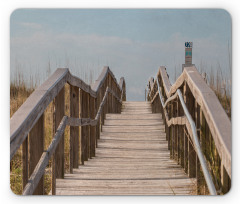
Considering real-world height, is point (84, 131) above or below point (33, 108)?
below

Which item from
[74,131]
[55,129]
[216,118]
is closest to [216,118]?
[216,118]

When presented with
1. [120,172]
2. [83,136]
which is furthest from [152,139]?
[120,172]

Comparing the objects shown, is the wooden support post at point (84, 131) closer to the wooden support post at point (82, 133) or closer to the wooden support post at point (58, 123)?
the wooden support post at point (82, 133)

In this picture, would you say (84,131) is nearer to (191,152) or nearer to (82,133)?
(82,133)

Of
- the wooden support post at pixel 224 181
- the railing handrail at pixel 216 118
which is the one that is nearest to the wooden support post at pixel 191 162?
the wooden support post at pixel 224 181

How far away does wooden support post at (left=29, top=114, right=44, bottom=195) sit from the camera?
2527mm

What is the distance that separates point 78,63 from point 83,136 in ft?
3.15

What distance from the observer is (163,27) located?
369 cm

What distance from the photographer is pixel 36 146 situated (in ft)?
8.43

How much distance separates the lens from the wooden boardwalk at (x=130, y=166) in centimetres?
321

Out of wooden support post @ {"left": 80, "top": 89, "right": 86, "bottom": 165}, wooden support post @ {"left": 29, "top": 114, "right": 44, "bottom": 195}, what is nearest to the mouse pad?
wooden support post @ {"left": 80, "top": 89, "right": 86, "bottom": 165}

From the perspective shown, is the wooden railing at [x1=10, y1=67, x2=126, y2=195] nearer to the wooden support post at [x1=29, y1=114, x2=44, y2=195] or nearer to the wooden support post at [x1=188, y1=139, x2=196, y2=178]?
the wooden support post at [x1=29, y1=114, x2=44, y2=195]

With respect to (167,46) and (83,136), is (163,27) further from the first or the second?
(83,136)

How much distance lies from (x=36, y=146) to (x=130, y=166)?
5.53ft
